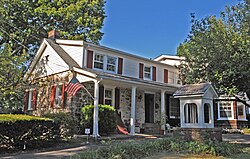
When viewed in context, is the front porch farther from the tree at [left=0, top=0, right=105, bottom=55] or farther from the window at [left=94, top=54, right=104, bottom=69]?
the tree at [left=0, top=0, right=105, bottom=55]

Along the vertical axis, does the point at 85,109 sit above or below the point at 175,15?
below

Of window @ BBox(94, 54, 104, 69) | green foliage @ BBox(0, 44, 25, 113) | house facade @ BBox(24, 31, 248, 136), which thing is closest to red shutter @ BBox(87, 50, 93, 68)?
house facade @ BBox(24, 31, 248, 136)

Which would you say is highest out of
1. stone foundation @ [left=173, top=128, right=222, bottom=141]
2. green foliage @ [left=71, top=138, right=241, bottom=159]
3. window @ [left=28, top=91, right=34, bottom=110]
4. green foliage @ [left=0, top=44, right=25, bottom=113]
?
green foliage @ [left=0, top=44, right=25, bottom=113]

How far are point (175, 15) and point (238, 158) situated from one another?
10.4 m

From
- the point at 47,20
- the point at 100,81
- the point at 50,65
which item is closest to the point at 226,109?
the point at 100,81

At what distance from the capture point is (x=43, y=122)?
989 centimetres

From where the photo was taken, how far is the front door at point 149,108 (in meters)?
17.9

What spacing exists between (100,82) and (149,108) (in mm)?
5487

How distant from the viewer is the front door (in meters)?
17.9

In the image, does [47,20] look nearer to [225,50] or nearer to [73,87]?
[73,87]

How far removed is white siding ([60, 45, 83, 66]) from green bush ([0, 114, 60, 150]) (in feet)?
17.4

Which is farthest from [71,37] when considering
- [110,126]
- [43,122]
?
[43,122]

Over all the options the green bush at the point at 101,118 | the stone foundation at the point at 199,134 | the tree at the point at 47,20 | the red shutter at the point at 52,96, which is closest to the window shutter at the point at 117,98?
the green bush at the point at 101,118

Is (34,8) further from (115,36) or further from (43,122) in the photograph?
(43,122)
